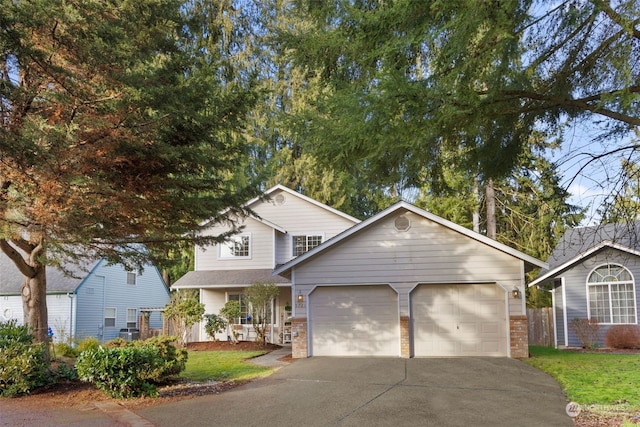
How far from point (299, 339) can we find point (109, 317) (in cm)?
1457

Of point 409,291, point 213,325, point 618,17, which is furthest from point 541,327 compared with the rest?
point 618,17

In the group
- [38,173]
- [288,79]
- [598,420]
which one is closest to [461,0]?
[598,420]

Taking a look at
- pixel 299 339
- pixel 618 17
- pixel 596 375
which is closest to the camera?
pixel 618 17

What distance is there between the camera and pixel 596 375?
1159 cm

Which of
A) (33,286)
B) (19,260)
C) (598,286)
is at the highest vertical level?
(19,260)

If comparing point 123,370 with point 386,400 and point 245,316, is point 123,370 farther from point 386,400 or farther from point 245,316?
point 245,316

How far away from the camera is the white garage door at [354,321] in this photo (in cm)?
1616

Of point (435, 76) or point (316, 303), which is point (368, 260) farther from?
point (435, 76)

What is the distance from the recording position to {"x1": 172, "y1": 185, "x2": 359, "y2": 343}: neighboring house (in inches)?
885

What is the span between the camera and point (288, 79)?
3094cm

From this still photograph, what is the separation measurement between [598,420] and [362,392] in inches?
163

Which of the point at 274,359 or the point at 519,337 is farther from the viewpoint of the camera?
the point at 274,359

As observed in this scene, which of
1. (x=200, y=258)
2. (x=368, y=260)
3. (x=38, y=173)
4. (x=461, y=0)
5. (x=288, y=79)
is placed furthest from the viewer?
(x=288, y=79)

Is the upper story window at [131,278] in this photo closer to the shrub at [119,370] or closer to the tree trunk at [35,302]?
the tree trunk at [35,302]
